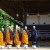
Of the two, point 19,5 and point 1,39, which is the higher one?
point 19,5

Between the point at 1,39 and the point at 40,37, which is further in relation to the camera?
the point at 40,37

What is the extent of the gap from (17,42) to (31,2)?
5.11 m

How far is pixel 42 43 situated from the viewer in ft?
62.1

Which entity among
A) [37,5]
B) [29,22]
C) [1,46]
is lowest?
[1,46]

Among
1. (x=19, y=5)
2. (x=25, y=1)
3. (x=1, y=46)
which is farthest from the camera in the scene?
(x=19, y=5)

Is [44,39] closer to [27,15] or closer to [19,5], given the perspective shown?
Result: [27,15]

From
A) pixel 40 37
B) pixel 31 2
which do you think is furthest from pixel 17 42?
pixel 31 2

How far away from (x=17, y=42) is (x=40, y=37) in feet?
12.3

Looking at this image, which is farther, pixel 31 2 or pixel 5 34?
pixel 31 2

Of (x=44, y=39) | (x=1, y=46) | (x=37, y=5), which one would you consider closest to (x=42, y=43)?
(x=44, y=39)

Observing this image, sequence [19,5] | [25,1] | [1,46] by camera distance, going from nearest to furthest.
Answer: [1,46]
[25,1]
[19,5]

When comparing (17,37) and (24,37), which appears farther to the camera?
(17,37)

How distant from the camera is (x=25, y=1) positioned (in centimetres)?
1842

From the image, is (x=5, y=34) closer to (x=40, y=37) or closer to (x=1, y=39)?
(x=1, y=39)
